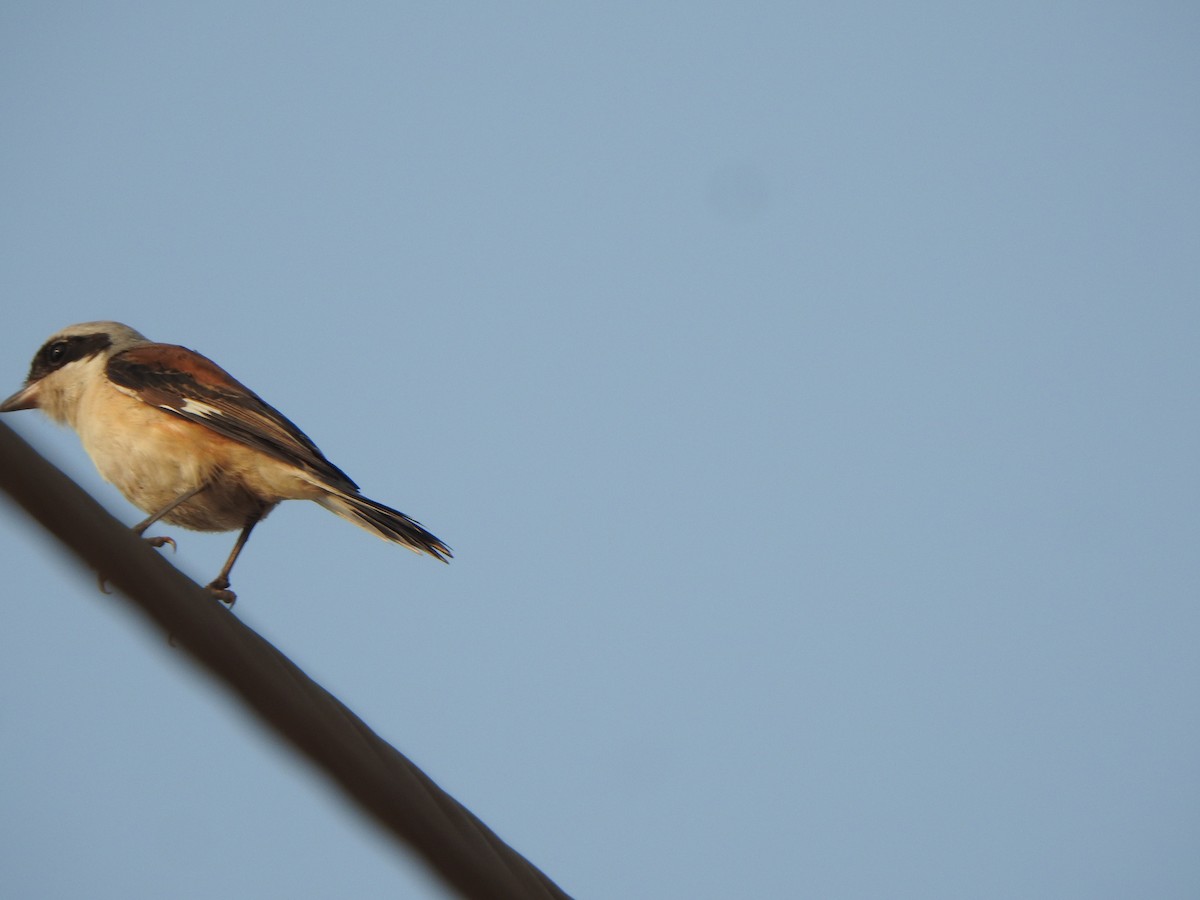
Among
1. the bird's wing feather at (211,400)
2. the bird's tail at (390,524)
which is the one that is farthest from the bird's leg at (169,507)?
the bird's tail at (390,524)

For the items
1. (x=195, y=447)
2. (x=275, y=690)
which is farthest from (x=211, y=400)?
(x=275, y=690)

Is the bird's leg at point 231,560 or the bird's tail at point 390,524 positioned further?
the bird's leg at point 231,560

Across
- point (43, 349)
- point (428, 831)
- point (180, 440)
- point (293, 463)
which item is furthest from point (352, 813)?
point (43, 349)

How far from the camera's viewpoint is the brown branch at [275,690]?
1932 mm

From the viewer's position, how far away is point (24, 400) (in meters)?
6.28

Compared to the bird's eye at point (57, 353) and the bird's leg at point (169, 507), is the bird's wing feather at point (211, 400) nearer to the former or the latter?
the bird's leg at point (169, 507)

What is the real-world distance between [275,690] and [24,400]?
4.86 m

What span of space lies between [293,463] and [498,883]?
130 inches

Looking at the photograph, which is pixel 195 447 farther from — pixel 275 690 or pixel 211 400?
pixel 275 690

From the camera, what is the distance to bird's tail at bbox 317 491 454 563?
15.9ft

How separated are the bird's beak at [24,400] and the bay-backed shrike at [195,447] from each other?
14.0 inches

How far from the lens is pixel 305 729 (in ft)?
6.98

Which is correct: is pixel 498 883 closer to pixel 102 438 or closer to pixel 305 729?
pixel 305 729

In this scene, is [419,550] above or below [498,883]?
above
